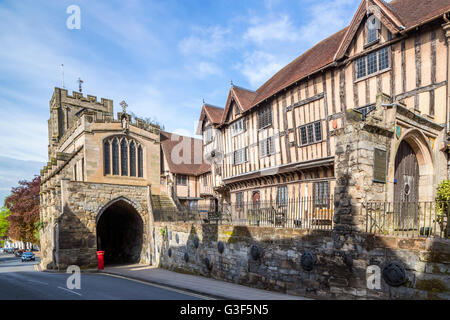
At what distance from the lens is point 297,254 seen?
8758 millimetres

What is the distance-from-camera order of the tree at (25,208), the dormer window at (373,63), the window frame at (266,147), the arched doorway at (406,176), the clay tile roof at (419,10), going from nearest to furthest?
the arched doorway at (406,176) → the clay tile roof at (419,10) → the dormer window at (373,63) → the window frame at (266,147) → the tree at (25,208)

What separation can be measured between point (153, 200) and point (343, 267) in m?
16.2

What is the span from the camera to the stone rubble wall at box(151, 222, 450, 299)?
6023 mm

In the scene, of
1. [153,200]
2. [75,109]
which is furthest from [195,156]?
[75,109]

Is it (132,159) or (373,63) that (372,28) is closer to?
(373,63)

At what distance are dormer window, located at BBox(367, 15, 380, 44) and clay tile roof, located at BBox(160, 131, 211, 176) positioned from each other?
15.8 m

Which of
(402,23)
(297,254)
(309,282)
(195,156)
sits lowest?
(309,282)

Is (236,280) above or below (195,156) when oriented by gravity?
below

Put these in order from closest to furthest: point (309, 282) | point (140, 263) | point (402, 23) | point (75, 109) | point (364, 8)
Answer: point (309, 282) → point (402, 23) → point (364, 8) → point (140, 263) → point (75, 109)

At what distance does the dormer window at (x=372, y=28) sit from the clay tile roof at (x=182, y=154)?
15847mm

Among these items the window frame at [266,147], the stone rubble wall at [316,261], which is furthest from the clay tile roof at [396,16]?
the stone rubble wall at [316,261]

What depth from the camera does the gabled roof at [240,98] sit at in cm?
1883

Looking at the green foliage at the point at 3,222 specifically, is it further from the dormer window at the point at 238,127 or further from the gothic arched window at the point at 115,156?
the dormer window at the point at 238,127

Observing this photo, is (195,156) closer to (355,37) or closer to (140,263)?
(140,263)
